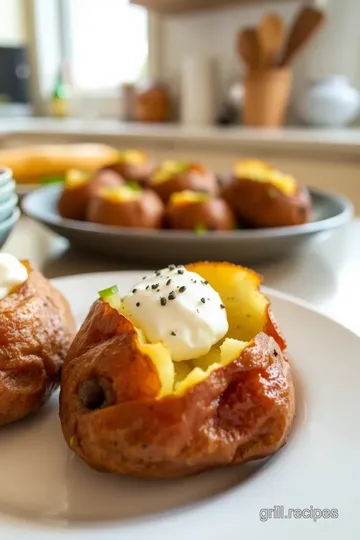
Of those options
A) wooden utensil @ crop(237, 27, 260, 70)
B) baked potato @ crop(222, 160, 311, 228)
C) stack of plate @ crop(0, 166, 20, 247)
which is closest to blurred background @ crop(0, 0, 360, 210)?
wooden utensil @ crop(237, 27, 260, 70)

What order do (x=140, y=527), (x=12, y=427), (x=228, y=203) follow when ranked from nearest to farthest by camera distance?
(x=140, y=527), (x=12, y=427), (x=228, y=203)

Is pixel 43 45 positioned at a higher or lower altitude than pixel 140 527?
higher

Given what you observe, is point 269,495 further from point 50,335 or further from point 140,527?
point 50,335

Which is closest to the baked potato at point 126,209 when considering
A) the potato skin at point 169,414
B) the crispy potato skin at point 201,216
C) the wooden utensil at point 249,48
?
the crispy potato skin at point 201,216

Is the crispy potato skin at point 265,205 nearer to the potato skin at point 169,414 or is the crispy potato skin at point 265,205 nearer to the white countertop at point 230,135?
the potato skin at point 169,414

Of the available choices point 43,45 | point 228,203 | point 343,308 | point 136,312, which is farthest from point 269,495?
point 43,45

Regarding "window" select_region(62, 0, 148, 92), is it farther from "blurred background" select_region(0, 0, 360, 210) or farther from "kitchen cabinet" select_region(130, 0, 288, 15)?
"kitchen cabinet" select_region(130, 0, 288, 15)
